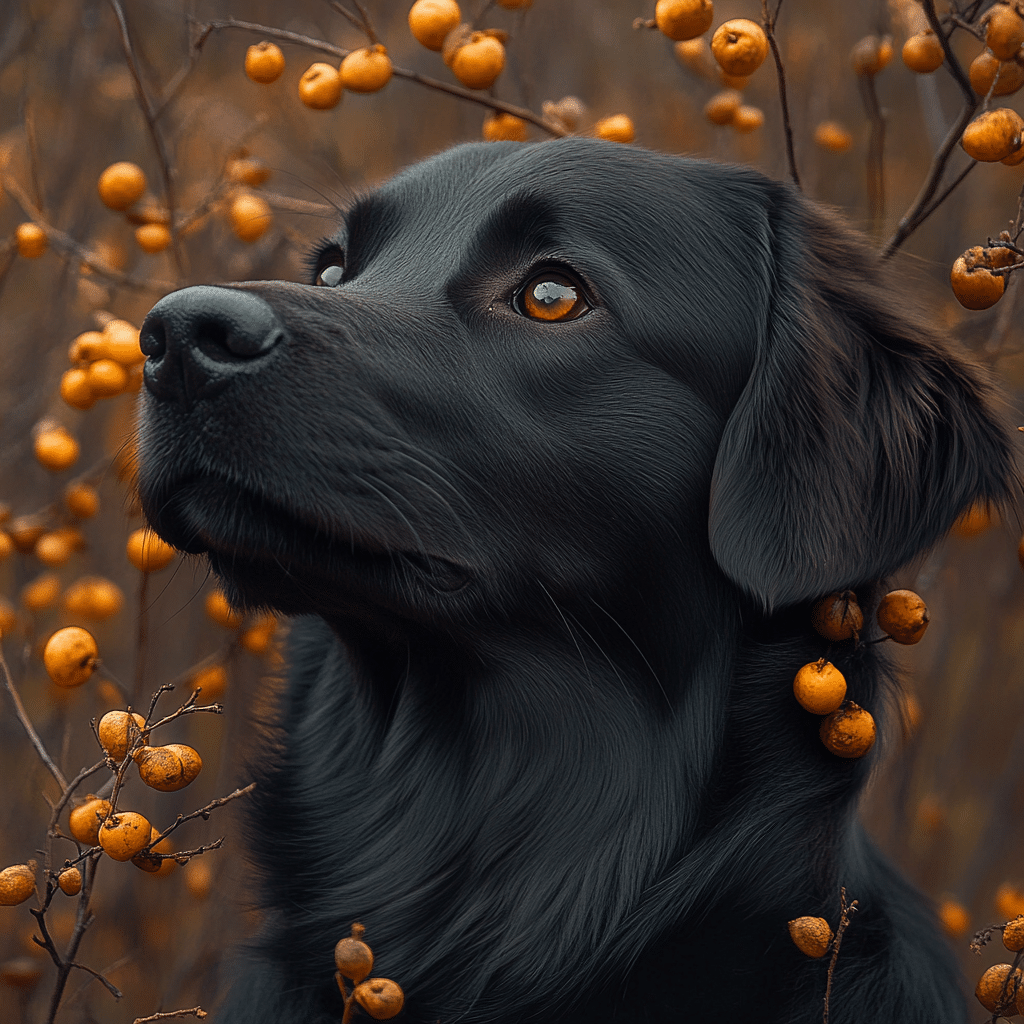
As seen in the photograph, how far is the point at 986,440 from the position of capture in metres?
2.11

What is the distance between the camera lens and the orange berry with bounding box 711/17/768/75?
222 centimetres

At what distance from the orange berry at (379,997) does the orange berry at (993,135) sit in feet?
5.50

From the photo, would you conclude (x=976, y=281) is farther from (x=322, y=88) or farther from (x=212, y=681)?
(x=212, y=681)

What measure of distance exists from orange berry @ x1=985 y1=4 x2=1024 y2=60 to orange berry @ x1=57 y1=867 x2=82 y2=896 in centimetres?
203

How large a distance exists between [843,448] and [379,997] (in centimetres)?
124

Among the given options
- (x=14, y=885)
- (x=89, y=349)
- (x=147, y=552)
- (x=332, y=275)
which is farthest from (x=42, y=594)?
(x=14, y=885)

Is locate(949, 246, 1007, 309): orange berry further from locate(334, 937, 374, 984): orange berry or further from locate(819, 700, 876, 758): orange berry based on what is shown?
locate(334, 937, 374, 984): orange berry

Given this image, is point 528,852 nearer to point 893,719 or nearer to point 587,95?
point 893,719

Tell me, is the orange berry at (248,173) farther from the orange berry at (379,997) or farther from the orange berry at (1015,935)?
the orange berry at (1015,935)

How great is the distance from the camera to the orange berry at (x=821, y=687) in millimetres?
1896

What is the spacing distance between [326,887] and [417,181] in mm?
1515

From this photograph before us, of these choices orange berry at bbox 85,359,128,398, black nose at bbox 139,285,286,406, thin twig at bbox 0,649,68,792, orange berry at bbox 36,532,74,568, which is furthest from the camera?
orange berry at bbox 36,532,74,568

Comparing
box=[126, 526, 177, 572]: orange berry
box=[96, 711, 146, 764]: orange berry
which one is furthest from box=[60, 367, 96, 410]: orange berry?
box=[96, 711, 146, 764]: orange berry

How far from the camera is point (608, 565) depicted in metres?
2.07
